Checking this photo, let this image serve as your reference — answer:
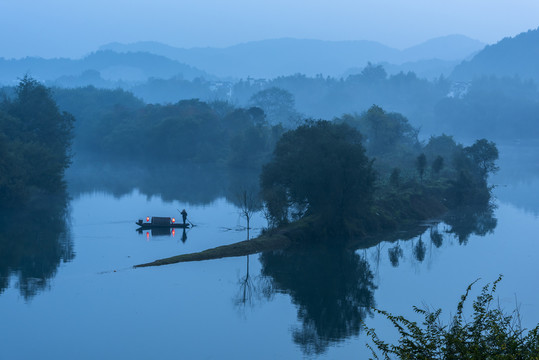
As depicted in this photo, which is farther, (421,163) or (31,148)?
(421,163)

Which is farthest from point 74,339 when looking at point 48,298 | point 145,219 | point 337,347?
point 145,219

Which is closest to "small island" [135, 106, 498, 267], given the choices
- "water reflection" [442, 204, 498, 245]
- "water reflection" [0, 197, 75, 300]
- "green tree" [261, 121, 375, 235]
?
"green tree" [261, 121, 375, 235]

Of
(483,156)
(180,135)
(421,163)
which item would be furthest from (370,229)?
(180,135)

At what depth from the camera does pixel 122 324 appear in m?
25.6

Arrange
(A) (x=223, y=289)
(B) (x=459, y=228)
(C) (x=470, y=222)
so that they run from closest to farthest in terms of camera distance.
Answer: (A) (x=223, y=289) < (B) (x=459, y=228) < (C) (x=470, y=222)

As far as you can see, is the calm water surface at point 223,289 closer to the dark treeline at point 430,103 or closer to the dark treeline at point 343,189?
the dark treeline at point 343,189

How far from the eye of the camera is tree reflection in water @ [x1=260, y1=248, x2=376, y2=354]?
25.6 metres

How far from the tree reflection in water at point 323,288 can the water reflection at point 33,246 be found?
11241 millimetres

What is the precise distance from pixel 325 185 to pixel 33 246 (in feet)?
59.9

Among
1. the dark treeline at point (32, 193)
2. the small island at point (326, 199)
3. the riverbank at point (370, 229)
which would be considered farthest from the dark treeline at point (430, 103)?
the small island at point (326, 199)

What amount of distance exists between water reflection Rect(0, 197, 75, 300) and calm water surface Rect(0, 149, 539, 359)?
4.9 inches

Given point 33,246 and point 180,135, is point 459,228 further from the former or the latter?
point 180,135

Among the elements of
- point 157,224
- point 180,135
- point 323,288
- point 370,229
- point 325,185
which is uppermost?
point 180,135

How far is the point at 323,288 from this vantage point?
3173cm
